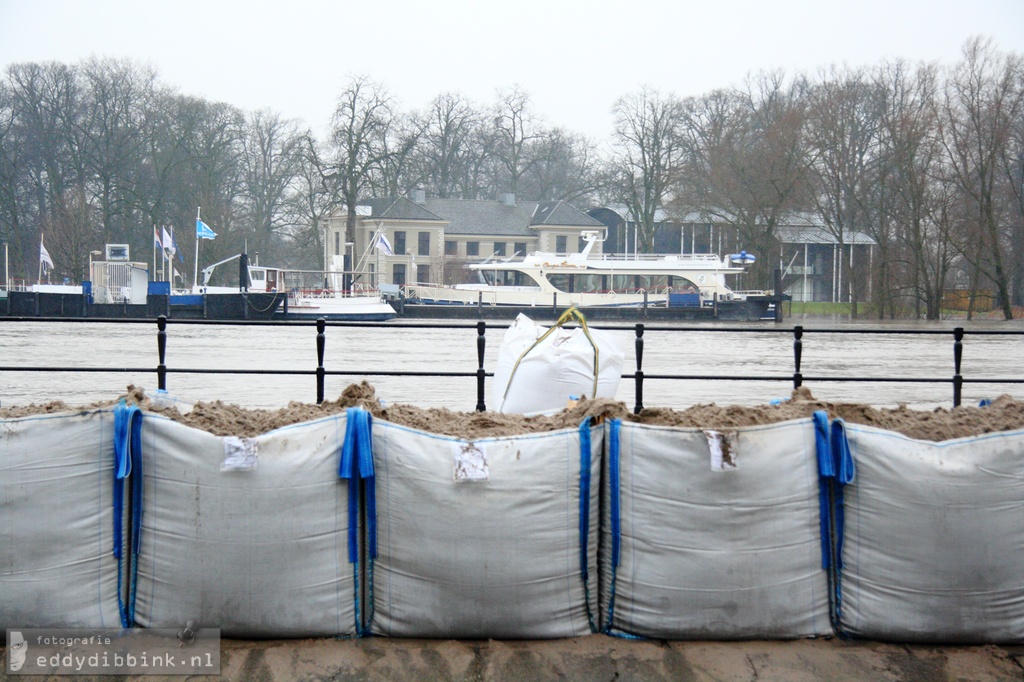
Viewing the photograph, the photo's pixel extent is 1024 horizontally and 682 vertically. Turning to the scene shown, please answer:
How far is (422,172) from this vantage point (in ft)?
238

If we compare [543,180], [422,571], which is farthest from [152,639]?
[543,180]

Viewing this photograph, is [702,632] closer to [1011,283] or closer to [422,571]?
[422,571]

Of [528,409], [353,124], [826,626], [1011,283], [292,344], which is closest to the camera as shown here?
[826,626]

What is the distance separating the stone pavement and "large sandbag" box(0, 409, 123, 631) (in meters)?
0.30

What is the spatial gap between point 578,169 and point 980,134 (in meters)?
43.0

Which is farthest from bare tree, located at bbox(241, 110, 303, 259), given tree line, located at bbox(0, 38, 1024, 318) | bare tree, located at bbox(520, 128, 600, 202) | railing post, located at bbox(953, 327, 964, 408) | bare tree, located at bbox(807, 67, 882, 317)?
railing post, located at bbox(953, 327, 964, 408)

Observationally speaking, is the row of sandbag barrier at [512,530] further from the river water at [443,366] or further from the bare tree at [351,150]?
the bare tree at [351,150]

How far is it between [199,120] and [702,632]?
63.8 metres

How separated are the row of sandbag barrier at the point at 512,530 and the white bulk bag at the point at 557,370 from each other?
275cm

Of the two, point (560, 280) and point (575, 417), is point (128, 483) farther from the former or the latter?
point (560, 280)

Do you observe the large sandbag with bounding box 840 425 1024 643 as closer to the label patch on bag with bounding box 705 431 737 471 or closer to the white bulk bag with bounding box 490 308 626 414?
the label patch on bag with bounding box 705 431 737 471

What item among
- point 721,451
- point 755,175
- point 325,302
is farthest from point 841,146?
point 721,451

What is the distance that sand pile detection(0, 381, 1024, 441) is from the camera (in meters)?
4.21

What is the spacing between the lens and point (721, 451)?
394cm
